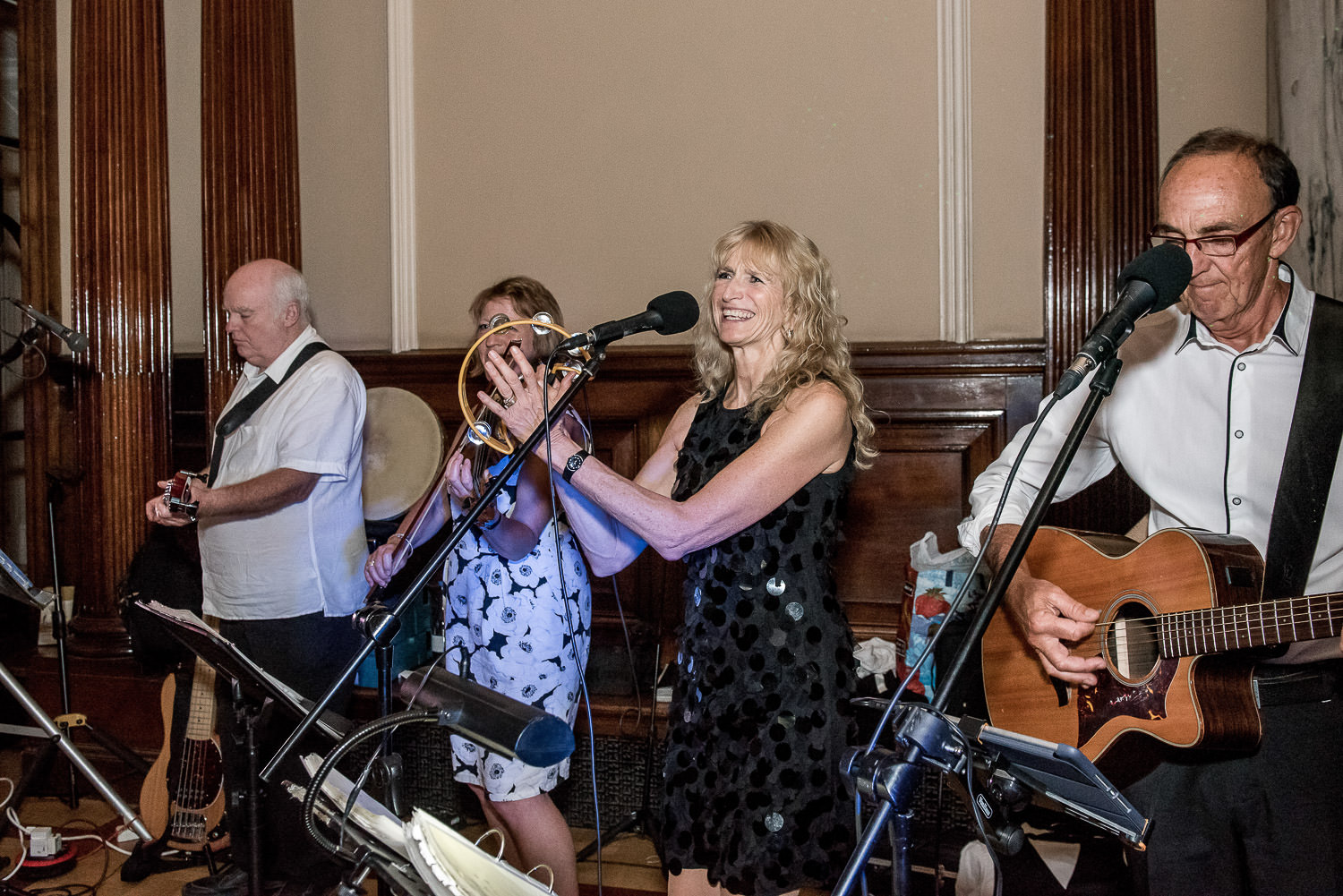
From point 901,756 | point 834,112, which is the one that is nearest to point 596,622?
point 834,112

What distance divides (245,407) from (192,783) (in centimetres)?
133

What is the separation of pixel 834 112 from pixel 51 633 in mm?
4068

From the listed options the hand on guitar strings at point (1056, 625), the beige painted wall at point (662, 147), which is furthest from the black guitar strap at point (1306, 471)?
the beige painted wall at point (662, 147)

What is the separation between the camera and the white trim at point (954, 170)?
402 cm

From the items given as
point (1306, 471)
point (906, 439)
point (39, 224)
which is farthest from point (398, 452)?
point (1306, 471)

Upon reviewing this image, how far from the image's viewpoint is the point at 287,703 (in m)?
1.97

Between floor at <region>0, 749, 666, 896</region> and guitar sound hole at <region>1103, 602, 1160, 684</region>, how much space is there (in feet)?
6.04

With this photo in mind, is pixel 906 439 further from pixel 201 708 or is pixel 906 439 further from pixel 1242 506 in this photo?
pixel 201 708

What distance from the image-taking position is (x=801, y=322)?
7.36 ft

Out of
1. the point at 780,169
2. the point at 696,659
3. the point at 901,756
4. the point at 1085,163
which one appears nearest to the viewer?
the point at 901,756

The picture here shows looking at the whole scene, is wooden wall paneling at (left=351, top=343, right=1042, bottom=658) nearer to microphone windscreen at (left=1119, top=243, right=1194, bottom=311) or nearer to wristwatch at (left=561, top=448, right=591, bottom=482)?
wristwatch at (left=561, top=448, right=591, bottom=482)

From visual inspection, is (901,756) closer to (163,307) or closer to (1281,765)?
(1281,765)

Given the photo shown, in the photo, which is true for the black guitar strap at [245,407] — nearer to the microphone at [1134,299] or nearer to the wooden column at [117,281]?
the wooden column at [117,281]

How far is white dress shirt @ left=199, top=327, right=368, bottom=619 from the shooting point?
3.29 meters
